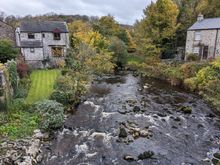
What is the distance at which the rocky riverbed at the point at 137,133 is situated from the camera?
14.9m

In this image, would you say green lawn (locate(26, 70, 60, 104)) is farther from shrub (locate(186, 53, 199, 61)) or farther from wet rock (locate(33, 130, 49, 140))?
shrub (locate(186, 53, 199, 61))

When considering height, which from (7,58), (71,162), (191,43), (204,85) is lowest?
(71,162)

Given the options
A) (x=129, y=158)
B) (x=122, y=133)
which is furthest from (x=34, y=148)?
(x=122, y=133)

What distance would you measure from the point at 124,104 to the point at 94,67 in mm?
8988

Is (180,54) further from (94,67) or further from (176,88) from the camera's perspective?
(94,67)

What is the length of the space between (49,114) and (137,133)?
7.32 metres

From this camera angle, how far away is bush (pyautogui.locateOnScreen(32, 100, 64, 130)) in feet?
60.2

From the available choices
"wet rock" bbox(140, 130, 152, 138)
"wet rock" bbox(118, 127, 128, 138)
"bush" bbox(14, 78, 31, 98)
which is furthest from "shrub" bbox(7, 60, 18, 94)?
"wet rock" bbox(140, 130, 152, 138)

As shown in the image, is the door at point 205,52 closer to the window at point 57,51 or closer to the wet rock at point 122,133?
the window at point 57,51

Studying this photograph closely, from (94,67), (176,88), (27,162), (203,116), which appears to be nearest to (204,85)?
(176,88)

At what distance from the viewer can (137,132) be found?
18.3 metres

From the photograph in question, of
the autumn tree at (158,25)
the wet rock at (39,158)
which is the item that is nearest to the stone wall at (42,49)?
the autumn tree at (158,25)

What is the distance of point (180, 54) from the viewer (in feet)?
154

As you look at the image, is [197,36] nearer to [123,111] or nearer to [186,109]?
[186,109]
